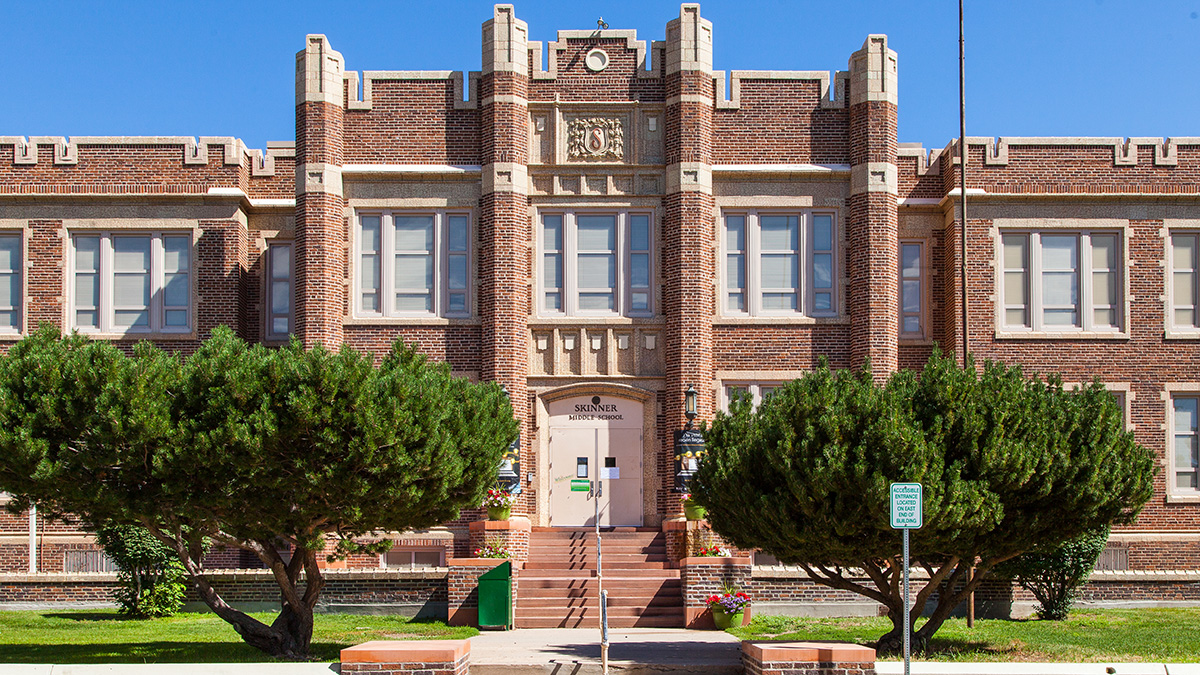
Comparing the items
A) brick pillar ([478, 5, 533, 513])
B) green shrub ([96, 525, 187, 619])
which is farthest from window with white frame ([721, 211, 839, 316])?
green shrub ([96, 525, 187, 619])

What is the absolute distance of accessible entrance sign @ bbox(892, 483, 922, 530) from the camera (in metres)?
12.9

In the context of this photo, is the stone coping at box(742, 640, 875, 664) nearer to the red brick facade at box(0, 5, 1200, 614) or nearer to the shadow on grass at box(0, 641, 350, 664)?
the shadow on grass at box(0, 641, 350, 664)

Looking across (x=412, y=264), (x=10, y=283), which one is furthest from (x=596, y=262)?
(x=10, y=283)

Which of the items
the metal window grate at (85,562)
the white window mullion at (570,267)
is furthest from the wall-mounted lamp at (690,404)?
the metal window grate at (85,562)

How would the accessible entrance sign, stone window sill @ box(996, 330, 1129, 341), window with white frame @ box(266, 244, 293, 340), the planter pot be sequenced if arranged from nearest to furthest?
the accessible entrance sign
the planter pot
stone window sill @ box(996, 330, 1129, 341)
window with white frame @ box(266, 244, 293, 340)

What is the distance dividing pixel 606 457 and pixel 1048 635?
9.05 m

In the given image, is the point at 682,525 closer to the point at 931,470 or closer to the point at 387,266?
the point at 387,266

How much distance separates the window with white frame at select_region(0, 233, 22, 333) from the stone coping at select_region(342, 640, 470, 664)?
50.9 feet

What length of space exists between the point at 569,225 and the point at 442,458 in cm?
942

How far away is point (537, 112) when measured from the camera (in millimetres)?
25109

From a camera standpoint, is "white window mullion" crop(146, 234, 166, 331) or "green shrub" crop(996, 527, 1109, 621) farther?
"white window mullion" crop(146, 234, 166, 331)

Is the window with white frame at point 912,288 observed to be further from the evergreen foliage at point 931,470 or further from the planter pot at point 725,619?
the evergreen foliage at point 931,470

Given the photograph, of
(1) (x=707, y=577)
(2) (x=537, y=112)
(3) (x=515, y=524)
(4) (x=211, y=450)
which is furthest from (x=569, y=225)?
(4) (x=211, y=450)

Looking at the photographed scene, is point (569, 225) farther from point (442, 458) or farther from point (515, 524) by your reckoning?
point (442, 458)
